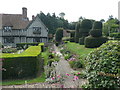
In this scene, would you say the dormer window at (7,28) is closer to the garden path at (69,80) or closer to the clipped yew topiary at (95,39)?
the clipped yew topiary at (95,39)

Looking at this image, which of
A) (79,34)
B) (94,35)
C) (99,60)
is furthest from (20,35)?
(99,60)

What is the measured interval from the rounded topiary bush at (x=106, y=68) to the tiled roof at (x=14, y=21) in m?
34.6

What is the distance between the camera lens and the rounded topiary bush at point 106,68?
13.7 ft

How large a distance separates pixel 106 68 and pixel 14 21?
37.3m

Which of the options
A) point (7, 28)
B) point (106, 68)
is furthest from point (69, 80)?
point (7, 28)

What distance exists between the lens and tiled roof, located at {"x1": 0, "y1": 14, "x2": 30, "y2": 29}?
3759 centimetres

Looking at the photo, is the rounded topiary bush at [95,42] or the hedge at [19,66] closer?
the hedge at [19,66]

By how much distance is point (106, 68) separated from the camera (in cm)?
437

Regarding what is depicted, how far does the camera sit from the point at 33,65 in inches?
364

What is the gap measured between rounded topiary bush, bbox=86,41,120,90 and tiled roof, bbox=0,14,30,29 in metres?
34.6

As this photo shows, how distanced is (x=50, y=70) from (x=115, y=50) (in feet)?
17.8

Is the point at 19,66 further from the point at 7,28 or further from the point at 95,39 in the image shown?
the point at 7,28

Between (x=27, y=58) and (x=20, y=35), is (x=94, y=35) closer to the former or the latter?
(x=27, y=58)

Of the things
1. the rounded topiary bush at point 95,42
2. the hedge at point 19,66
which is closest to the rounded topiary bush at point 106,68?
the hedge at point 19,66
